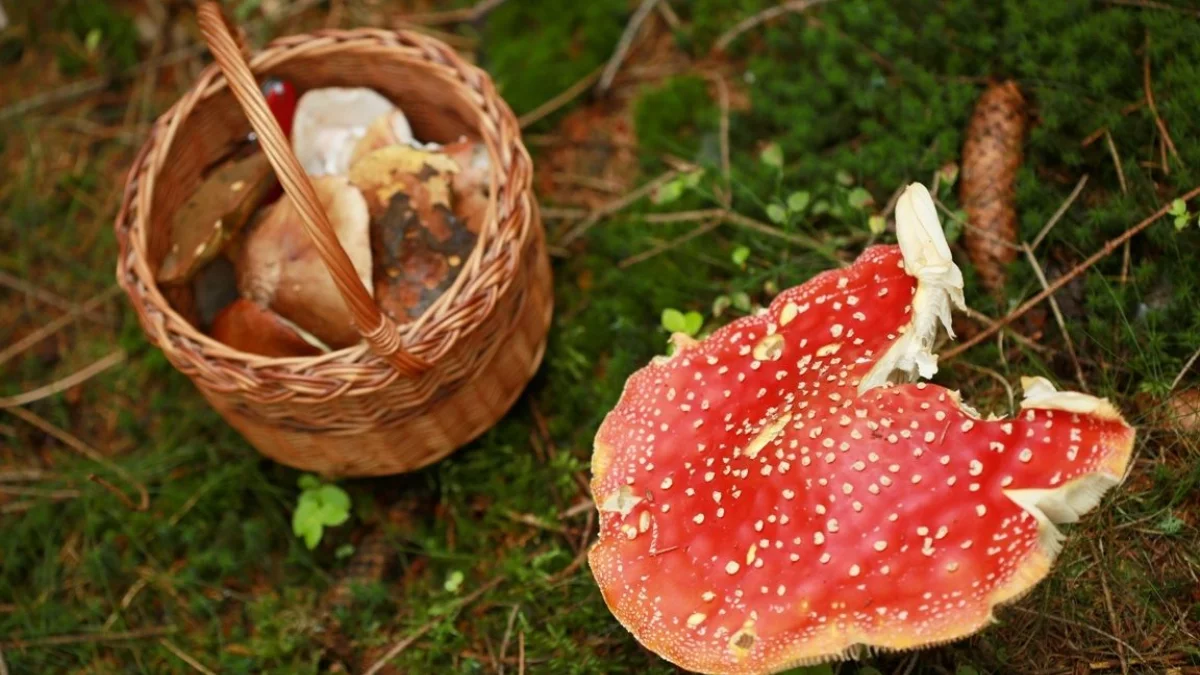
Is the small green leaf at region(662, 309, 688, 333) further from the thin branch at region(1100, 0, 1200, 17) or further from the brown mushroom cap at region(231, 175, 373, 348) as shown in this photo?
the thin branch at region(1100, 0, 1200, 17)

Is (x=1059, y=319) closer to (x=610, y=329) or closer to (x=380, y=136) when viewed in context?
(x=610, y=329)

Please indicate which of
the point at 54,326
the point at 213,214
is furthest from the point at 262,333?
the point at 54,326

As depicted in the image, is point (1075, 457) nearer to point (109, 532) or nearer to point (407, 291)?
point (407, 291)

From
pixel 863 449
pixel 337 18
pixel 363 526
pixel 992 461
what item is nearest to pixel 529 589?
pixel 363 526

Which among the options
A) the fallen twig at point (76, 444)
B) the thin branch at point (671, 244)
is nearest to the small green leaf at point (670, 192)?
the thin branch at point (671, 244)

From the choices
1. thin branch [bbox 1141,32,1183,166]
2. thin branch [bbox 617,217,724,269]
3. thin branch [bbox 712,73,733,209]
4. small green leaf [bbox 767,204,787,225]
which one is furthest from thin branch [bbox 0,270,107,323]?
thin branch [bbox 1141,32,1183,166]

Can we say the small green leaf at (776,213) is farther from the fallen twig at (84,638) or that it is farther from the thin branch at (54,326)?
the thin branch at (54,326)
